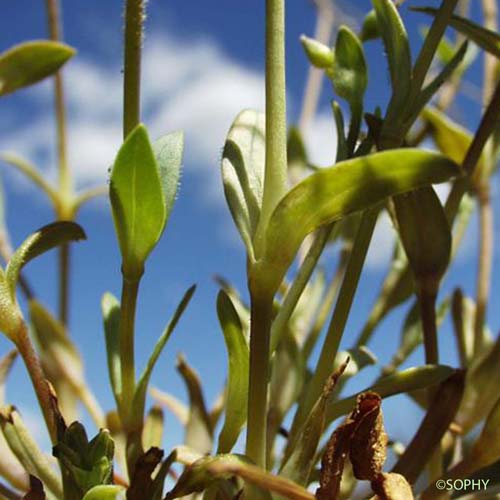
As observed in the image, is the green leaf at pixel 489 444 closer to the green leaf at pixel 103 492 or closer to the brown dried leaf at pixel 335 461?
the brown dried leaf at pixel 335 461

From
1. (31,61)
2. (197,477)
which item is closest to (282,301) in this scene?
(197,477)

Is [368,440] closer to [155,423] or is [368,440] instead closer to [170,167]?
[170,167]

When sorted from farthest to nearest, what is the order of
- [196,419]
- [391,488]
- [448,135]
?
[448,135] → [196,419] → [391,488]

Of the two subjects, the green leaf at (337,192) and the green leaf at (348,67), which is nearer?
the green leaf at (337,192)

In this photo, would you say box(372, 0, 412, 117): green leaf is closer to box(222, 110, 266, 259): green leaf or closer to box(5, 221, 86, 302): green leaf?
box(222, 110, 266, 259): green leaf

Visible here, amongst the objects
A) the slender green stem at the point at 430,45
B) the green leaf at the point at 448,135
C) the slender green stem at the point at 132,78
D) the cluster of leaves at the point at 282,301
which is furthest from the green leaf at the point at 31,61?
the green leaf at the point at 448,135
